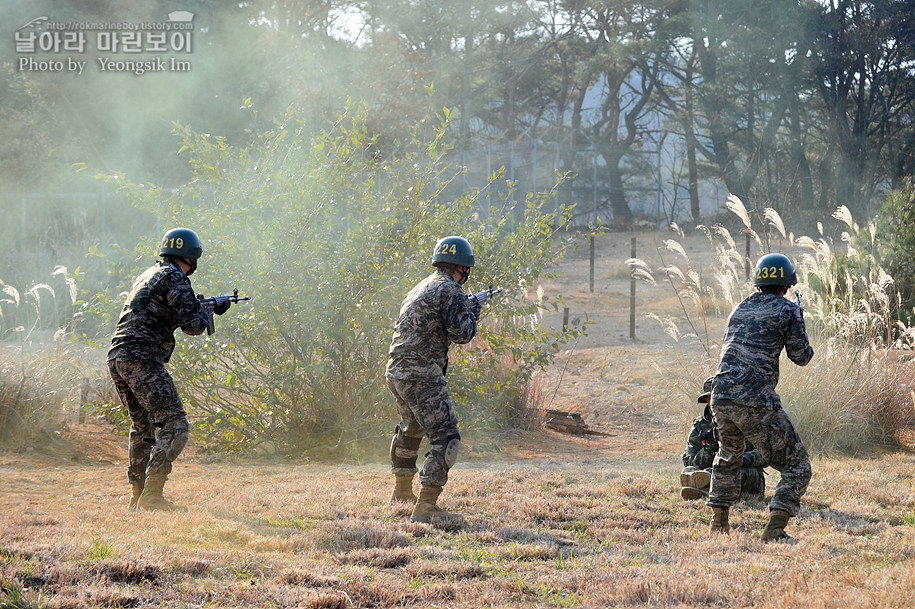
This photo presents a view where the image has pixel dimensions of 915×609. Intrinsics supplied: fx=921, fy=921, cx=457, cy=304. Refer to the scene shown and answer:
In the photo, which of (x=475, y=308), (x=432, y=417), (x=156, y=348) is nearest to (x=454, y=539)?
(x=432, y=417)

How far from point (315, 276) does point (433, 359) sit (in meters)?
3.41

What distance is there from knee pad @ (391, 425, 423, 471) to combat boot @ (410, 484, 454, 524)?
428 mm

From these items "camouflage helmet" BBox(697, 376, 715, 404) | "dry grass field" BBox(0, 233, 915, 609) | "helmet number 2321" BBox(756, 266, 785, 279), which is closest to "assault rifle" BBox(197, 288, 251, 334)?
"dry grass field" BBox(0, 233, 915, 609)

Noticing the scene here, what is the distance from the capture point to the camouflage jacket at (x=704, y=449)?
6840mm

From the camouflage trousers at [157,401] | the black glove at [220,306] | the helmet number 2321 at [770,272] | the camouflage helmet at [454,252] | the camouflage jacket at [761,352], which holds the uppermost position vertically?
the camouflage helmet at [454,252]

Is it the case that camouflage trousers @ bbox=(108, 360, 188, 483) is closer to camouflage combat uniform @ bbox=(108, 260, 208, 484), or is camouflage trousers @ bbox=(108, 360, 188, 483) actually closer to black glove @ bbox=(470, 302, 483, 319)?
camouflage combat uniform @ bbox=(108, 260, 208, 484)

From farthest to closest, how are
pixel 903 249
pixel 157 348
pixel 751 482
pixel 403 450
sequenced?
pixel 903 249 → pixel 751 482 → pixel 403 450 → pixel 157 348

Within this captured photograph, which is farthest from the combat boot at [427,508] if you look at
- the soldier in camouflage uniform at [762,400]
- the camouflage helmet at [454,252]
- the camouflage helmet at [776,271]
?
the camouflage helmet at [776,271]

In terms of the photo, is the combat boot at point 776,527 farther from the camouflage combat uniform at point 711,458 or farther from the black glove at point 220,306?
the black glove at point 220,306

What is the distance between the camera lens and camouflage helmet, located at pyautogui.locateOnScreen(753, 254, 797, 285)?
5.80 metres

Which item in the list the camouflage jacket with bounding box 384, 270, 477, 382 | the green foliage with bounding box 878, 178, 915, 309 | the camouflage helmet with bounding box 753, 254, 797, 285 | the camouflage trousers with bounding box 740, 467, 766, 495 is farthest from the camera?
the green foliage with bounding box 878, 178, 915, 309

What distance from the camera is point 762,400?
557 cm

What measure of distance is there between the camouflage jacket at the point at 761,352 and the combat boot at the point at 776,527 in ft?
2.14

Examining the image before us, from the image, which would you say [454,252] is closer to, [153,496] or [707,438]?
[707,438]
